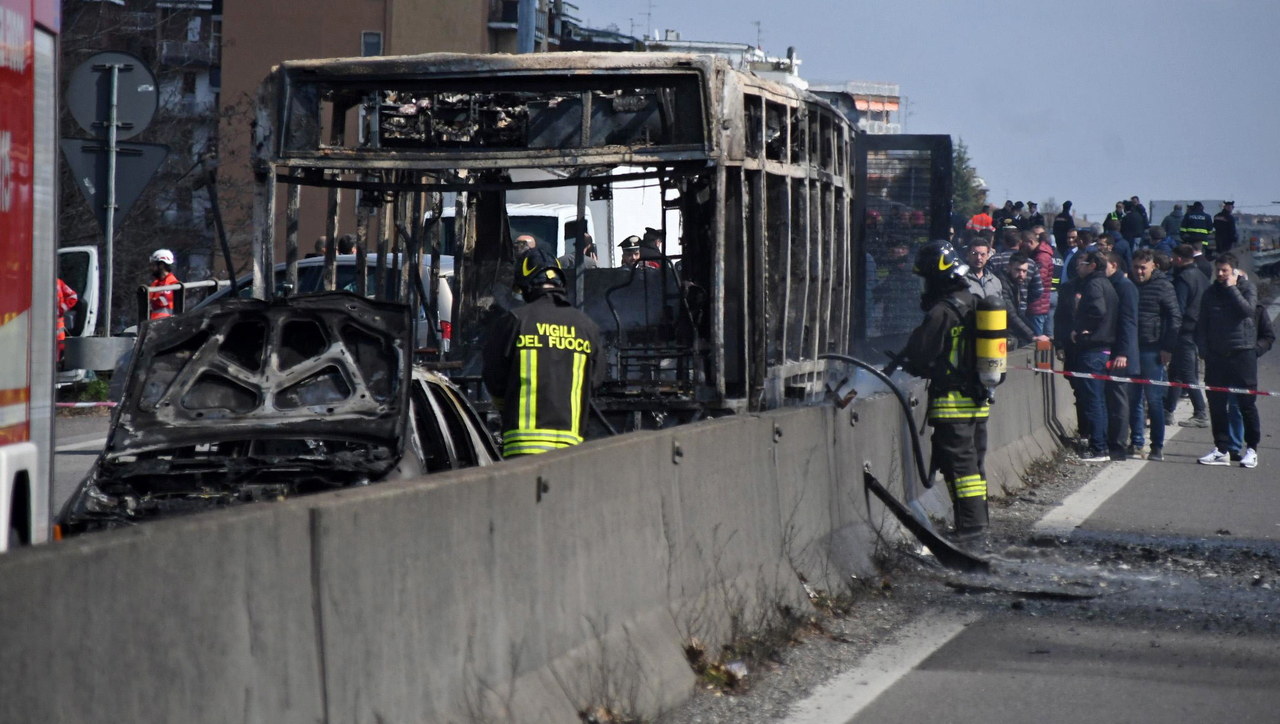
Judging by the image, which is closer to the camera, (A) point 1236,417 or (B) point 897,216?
(B) point 897,216

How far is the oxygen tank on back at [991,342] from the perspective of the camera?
10523 mm

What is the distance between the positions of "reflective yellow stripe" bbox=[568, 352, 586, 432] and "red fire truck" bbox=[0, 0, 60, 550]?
2709 millimetres

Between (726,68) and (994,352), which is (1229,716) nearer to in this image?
(994,352)

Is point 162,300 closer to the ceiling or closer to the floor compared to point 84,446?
closer to the ceiling

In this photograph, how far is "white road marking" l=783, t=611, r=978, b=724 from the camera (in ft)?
20.7

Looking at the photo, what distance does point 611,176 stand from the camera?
36.3ft

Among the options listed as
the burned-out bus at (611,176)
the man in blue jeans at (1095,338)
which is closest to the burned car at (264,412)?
the burned-out bus at (611,176)

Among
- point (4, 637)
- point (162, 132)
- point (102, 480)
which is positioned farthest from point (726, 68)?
point (162, 132)

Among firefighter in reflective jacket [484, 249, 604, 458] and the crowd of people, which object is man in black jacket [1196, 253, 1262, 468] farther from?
firefighter in reflective jacket [484, 249, 604, 458]

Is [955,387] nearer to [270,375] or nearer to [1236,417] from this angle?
[270,375]

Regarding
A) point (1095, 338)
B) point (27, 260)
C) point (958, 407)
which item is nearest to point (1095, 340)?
point (1095, 338)

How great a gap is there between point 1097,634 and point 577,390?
2.76 meters

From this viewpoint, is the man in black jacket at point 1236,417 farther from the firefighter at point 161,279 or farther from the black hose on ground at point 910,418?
the firefighter at point 161,279

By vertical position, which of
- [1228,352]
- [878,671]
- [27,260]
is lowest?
[878,671]
